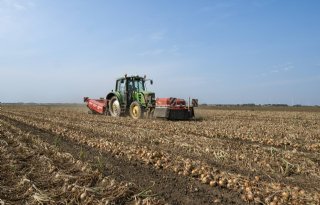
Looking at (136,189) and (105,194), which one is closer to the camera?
(105,194)

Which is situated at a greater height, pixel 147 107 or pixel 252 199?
pixel 147 107

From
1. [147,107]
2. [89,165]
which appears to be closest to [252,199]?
[89,165]

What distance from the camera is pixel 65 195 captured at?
5.39 m

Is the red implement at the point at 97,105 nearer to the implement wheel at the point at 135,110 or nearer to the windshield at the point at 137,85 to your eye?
the windshield at the point at 137,85

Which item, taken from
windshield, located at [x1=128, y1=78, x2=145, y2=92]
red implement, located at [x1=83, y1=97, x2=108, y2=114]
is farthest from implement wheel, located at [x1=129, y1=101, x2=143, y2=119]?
red implement, located at [x1=83, y1=97, x2=108, y2=114]

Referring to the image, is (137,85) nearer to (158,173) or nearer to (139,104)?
(139,104)

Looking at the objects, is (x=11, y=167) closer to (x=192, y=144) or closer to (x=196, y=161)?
(x=196, y=161)

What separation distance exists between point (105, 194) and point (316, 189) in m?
3.32

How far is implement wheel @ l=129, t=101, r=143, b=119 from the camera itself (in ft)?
66.4

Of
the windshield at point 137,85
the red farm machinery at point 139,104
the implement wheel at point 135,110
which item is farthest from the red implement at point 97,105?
the implement wheel at point 135,110

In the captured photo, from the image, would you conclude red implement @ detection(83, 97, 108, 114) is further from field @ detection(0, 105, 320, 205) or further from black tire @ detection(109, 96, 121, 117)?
field @ detection(0, 105, 320, 205)

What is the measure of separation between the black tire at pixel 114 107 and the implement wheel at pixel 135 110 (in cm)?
136

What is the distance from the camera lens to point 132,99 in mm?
21766

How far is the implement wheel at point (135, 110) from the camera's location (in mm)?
20234
